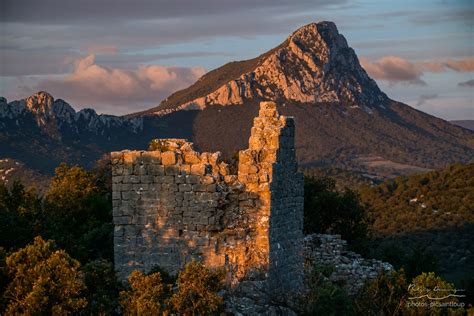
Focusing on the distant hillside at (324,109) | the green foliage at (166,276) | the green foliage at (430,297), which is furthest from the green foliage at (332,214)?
the distant hillside at (324,109)

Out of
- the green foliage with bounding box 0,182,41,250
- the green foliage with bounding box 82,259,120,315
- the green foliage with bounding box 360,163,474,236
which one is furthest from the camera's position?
the green foliage with bounding box 360,163,474,236

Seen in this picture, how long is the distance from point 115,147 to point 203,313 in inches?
2495

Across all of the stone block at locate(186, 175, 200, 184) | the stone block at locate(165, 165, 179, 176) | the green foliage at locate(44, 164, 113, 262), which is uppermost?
the stone block at locate(165, 165, 179, 176)

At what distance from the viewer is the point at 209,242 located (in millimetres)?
15945

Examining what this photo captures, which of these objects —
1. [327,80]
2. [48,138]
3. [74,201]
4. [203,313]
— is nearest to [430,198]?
[74,201]

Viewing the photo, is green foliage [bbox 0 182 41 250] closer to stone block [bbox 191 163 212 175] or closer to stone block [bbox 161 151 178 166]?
stone block [bbox 161 151 178 166]

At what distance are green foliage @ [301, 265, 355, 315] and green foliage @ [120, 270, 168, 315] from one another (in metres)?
3.22

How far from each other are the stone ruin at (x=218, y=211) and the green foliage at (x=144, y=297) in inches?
69.9

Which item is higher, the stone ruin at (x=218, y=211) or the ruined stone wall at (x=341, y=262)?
the stone ruin at (x=218, y=211)

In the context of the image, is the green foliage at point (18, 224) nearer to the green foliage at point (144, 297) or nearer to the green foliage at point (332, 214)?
the green foliage at point (144, 297)

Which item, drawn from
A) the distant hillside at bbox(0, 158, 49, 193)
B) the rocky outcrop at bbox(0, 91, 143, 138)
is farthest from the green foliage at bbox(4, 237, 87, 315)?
the rocky outcrop at bbox(0, 91, 143, 138)

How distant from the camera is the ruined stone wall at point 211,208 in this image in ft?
51.8

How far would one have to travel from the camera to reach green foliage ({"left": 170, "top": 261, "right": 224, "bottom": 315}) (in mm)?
13797

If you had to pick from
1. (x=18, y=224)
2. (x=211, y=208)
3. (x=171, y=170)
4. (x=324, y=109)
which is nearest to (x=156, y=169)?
(x=171, y=170)
